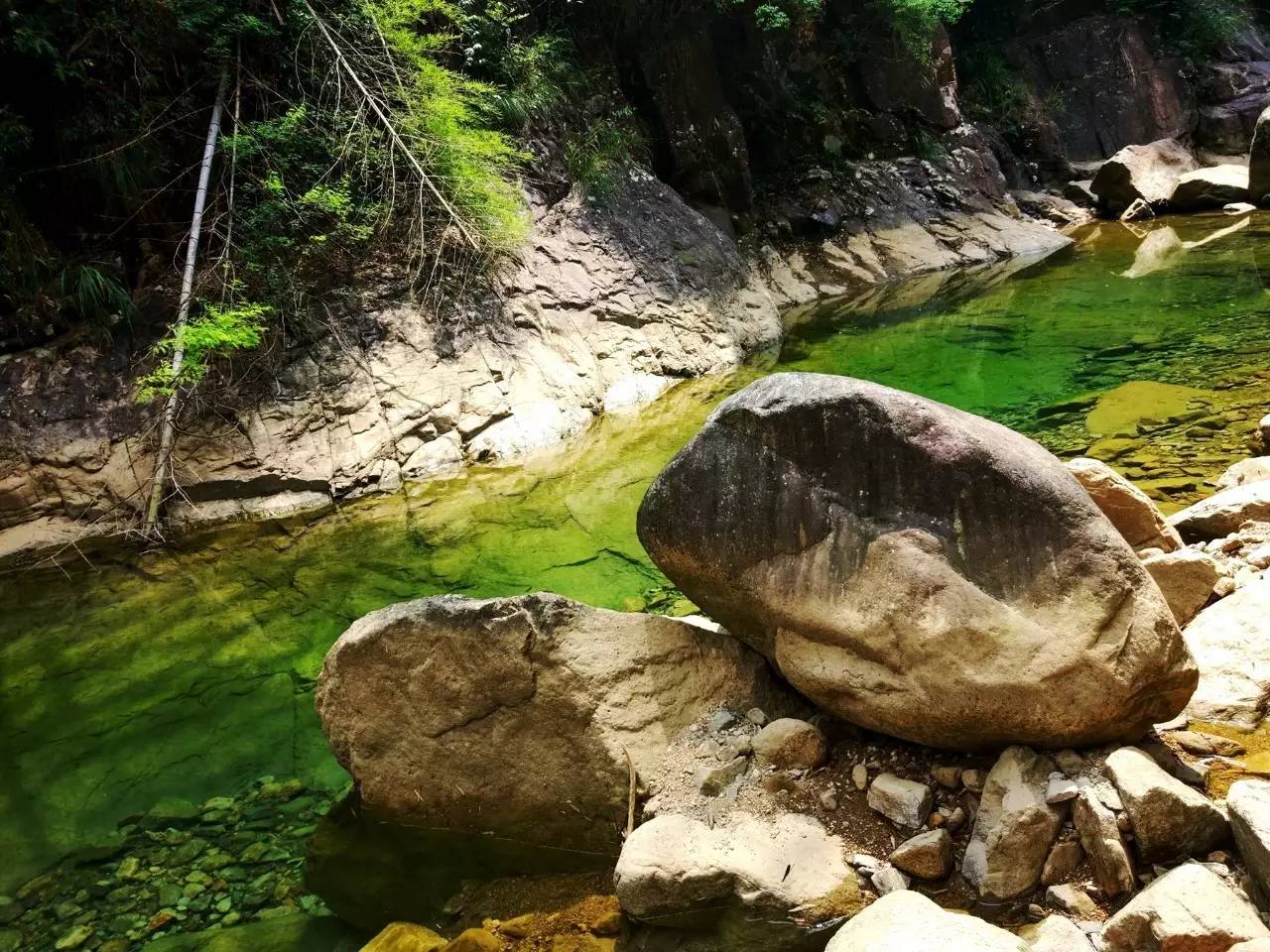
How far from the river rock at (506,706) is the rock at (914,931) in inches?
42.3

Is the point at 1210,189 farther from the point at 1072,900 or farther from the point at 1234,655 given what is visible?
the point at 1072,900

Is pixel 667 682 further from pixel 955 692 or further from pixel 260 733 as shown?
pixel 260 733

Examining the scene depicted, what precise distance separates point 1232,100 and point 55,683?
22801 millimetres

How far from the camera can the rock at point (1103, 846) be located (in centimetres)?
234

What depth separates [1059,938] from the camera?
7.02 feet

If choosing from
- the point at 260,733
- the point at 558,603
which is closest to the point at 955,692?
the point at 558,603

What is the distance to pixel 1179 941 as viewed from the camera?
1992 mm

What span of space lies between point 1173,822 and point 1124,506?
1804 millimetres

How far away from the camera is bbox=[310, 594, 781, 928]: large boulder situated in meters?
3.25

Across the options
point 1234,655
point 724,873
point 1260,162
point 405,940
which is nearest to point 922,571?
point 724,873

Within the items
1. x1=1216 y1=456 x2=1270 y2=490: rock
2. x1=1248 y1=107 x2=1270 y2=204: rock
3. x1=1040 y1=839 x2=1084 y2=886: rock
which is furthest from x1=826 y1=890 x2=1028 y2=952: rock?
x1=1248 y1=107 x2=1270 y2=204: rock

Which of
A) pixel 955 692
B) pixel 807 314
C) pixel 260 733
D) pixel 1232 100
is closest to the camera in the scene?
pixel 955 692

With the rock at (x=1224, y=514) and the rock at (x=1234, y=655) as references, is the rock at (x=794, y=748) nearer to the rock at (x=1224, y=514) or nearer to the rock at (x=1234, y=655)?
the rock at (x=1234, y=655)

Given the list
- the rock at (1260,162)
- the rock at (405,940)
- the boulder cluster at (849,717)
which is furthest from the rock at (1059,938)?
the rock at (1260,162)
